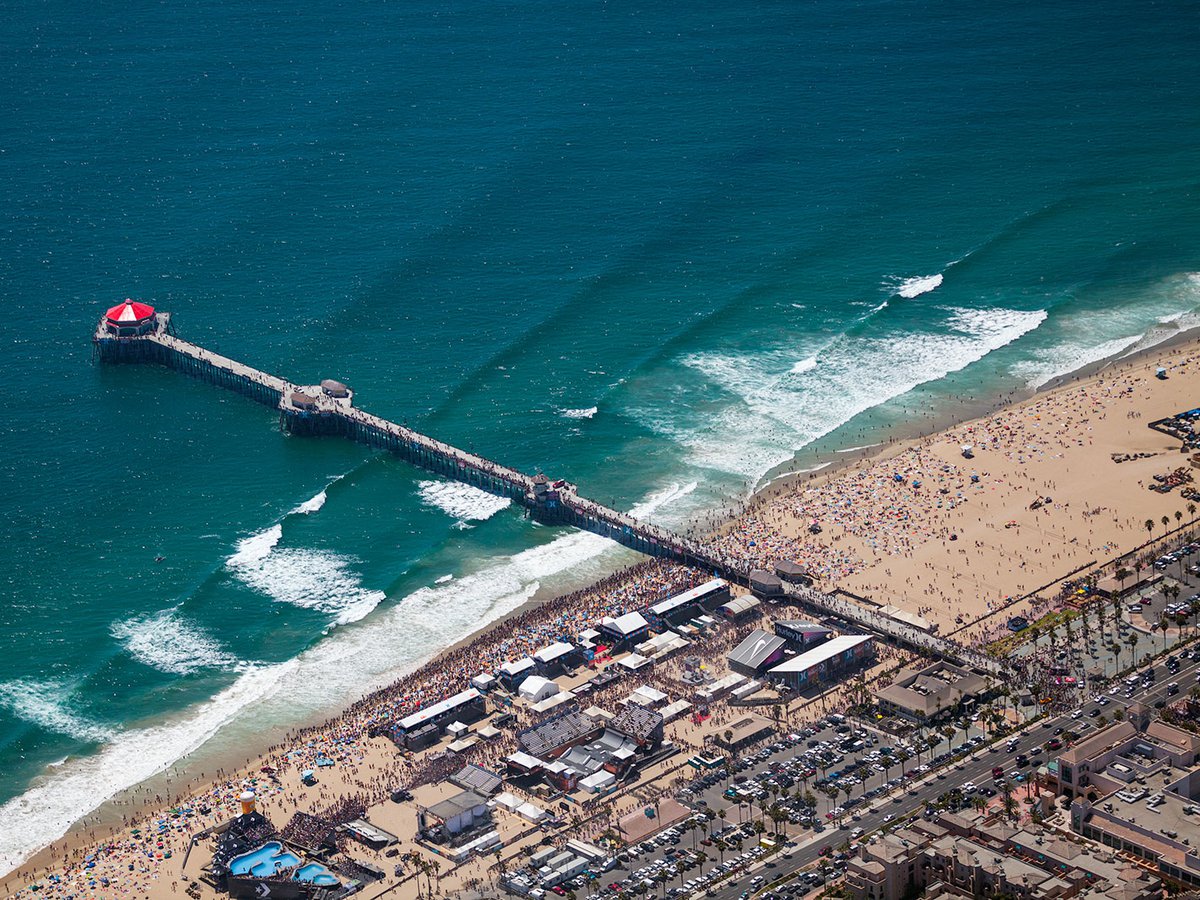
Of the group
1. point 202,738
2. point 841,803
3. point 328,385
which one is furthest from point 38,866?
point 328,385

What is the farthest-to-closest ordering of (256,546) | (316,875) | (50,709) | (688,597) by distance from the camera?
(256,546)
(688,597)
(50,709)
(316,875)

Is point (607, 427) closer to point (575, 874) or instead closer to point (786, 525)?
point (786, 525)

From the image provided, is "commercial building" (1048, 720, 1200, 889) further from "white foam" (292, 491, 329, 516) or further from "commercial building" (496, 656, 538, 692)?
"white foam" (292, 491, 329, 516)

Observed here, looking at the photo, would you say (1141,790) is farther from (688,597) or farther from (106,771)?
(106,771)

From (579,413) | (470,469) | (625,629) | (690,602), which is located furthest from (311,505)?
(690,602)

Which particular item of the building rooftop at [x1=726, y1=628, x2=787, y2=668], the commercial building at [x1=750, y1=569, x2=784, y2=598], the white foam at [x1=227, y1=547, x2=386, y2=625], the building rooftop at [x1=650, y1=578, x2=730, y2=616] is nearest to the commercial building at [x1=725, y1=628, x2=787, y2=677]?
the building rooftop at [x1=726, y1=628, x2=787, y2=668]

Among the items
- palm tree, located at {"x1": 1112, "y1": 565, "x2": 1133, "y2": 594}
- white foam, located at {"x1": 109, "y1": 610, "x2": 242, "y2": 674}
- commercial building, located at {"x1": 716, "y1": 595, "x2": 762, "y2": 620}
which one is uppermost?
white foam, located at {"x1": 109, "y1": 610, "x2": 242, "y2": 674}
